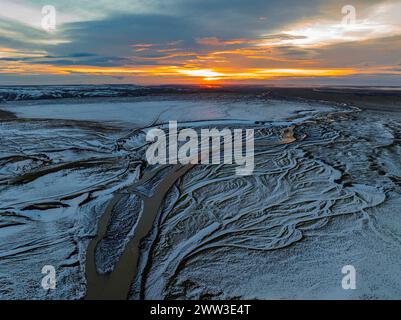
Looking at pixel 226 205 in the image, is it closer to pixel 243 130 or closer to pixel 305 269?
pixel 305 269

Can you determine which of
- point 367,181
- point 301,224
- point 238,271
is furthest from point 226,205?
point 367,181

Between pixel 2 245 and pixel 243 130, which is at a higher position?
pixel 243 130

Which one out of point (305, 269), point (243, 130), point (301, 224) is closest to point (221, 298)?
point (305, 269)

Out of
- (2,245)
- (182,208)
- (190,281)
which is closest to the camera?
(190,281)
